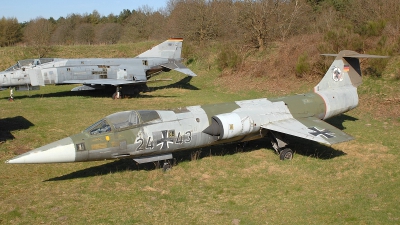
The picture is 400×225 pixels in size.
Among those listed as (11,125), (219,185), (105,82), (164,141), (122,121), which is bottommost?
(219,185)

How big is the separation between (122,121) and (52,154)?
78.7 inches

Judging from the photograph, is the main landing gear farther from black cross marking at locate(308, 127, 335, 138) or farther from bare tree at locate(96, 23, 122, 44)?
bare tree at locate(96, 23, 122, 44)

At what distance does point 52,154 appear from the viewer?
29.3 feet

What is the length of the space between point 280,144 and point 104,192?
18.7 feet

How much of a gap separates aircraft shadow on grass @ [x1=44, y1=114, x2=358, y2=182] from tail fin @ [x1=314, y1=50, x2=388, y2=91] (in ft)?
8.25

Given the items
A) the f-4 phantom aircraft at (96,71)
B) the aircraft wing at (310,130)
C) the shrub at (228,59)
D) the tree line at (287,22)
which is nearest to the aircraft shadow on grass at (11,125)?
the f-4 phantom aircraft at (96,71)

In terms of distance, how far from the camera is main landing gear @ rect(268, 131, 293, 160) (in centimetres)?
1176

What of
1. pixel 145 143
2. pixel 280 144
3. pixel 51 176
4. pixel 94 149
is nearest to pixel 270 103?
pixel 280 144

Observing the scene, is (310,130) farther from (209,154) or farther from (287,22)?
(287,22)

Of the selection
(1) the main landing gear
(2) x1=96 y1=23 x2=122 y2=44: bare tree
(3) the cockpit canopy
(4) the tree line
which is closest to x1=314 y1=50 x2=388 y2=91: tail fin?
(1) the main landing gear

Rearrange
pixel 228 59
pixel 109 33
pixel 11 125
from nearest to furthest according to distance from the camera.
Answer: pixel 11 125, pixel 228 59, pixel 109 33

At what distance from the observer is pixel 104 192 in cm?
923

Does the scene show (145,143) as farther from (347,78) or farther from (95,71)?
(95,71)

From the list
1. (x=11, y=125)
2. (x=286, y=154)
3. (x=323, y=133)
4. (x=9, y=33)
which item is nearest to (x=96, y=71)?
(x=11, y=125)
